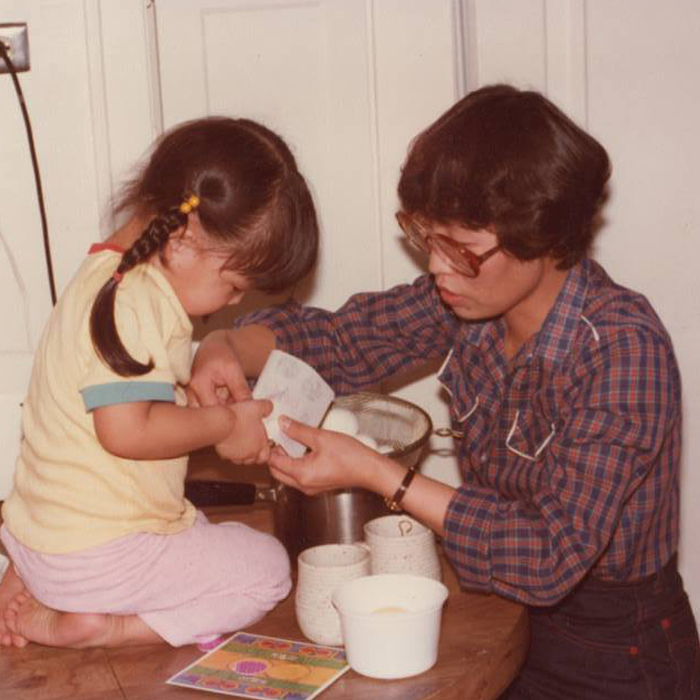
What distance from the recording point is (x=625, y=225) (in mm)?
2014

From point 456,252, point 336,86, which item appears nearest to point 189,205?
point 456,252

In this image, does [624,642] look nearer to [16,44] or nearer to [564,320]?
[564,320]

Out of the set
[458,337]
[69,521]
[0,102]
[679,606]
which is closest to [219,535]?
[69,521]

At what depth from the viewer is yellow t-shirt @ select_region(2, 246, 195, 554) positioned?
1.36m

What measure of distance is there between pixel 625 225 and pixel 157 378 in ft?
3.26

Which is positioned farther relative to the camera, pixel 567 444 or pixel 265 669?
pixel 567 444

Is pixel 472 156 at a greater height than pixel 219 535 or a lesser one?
greater

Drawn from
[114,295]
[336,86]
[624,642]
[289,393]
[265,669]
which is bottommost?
[624,642]

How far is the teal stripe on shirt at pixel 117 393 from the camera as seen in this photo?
4.38 ft

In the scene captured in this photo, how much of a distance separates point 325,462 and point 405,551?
16cm

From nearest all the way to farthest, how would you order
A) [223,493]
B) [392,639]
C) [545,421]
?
[392,639] → [545,421] → [223,493]

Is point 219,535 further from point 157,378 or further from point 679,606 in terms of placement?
point 679,606

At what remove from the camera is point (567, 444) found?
147 cm

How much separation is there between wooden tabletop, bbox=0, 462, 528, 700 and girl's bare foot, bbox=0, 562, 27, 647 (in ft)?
0.05
